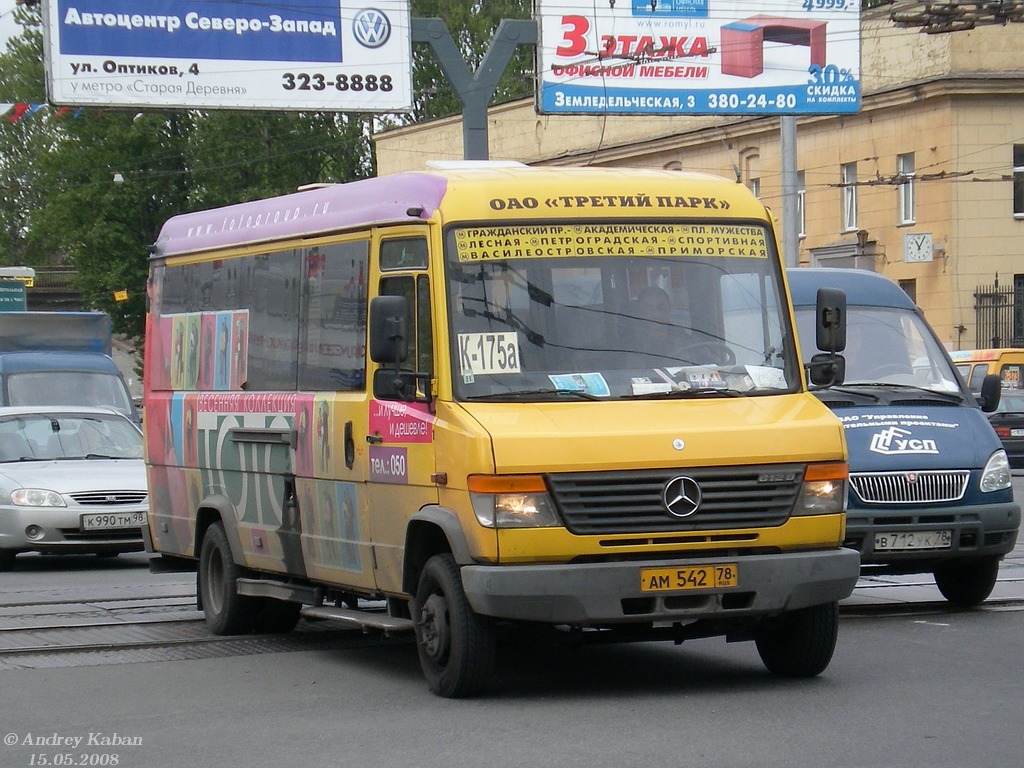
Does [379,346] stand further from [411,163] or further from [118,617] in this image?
[411,163]

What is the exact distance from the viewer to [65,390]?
23891mm

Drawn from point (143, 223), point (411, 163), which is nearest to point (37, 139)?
point (143, 223)

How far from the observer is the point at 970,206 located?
4150 cm

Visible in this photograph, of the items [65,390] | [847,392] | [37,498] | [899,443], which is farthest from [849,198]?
[899,443]

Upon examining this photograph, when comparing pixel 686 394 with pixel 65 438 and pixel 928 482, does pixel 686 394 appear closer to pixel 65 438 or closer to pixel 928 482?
pixel 928 482

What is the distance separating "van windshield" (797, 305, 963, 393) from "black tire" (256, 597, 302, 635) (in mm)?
4004

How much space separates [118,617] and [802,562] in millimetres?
6058

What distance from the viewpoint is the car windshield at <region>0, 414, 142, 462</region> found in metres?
18.8

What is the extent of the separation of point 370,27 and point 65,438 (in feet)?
28.7

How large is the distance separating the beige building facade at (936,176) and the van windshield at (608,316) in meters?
30.5

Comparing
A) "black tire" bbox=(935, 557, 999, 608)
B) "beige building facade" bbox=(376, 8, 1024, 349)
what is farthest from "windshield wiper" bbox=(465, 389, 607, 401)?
"beige building facade" bbox=(376, 8, 1024, 349)

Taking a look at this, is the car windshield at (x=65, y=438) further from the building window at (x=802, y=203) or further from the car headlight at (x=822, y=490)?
the building window at (x=802, y=203)

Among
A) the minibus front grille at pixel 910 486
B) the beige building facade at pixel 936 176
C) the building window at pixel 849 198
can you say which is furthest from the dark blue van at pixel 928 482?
the building window at pixel 849 198

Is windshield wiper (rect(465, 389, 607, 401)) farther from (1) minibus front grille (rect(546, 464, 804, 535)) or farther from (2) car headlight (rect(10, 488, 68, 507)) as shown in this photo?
(2) car headlight (rect(10, 488, 68, 507))
